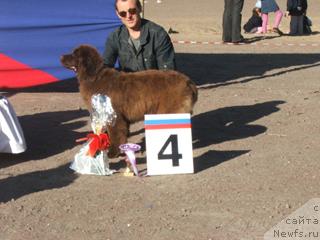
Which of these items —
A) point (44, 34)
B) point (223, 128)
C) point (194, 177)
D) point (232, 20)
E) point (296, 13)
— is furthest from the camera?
point (296, 13)

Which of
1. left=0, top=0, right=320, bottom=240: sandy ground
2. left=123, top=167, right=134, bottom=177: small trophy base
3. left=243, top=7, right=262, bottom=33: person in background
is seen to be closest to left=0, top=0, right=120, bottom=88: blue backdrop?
left=0, top=0, right=320, bottom=240: sandy ground

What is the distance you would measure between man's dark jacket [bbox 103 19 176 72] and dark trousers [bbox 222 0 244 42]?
389 inches

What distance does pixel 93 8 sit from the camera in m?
8.92

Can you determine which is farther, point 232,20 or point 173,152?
point 232,20

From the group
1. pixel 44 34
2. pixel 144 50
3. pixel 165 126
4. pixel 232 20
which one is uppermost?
pixel 144 50

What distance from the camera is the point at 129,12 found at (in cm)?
653

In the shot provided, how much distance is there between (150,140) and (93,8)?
12.7ft

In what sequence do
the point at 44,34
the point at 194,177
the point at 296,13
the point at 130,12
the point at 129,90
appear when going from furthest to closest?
the point at 296,13
the point at 44,34
the point at 130,12
the point at 129,90
the point at 194,177

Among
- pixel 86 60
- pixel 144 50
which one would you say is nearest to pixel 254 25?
pixel 144 50

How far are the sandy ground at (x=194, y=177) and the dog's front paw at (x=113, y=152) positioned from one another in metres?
0.08

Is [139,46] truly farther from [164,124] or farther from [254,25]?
[254,25]

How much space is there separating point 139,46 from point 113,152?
129 centimetres

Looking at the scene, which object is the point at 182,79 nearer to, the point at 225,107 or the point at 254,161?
the point at 254,161

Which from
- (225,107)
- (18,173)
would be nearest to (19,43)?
(225,107)
